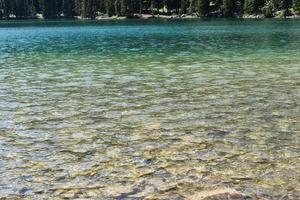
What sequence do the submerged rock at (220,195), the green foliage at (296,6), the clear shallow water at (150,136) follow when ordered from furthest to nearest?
the green foliage at (296,6), the clear shallow water at (150,136), the submerged rock at (220,195)

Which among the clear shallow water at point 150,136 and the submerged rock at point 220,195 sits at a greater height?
the submerged rock at point 220,195

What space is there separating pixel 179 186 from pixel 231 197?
1512 millimetres

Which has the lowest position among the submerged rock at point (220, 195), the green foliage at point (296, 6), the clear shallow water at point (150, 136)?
the clear shallow water at point (150, 136)

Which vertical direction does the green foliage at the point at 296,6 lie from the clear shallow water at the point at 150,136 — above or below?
above

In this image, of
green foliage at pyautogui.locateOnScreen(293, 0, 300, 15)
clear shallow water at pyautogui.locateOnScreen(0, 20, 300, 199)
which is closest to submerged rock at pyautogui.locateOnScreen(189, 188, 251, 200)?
clear shallow water at pyautogui.locateOnScreen(0, 20, 300, 199)

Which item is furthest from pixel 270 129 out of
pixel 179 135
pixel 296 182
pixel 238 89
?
pixel 238 89

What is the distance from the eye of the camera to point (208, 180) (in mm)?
11742

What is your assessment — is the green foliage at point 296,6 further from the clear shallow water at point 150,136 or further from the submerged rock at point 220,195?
the submerged rock at point 220,195

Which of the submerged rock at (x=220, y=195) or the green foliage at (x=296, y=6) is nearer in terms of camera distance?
the submerged rock at (x=220, y=195)

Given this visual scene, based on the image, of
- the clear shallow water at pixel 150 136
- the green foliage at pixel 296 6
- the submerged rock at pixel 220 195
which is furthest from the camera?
the green foliage at pixel 296 6

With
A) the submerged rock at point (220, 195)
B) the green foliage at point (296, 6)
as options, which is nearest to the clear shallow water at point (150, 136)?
the submerged rock at point (220, 195)

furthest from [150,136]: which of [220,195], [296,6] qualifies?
[296,6]

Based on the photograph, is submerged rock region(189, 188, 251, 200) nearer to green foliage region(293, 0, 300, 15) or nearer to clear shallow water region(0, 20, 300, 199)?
clear shallow water region(0, 20, 300, 199)

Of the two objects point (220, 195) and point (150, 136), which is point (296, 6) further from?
point (220, 195)
